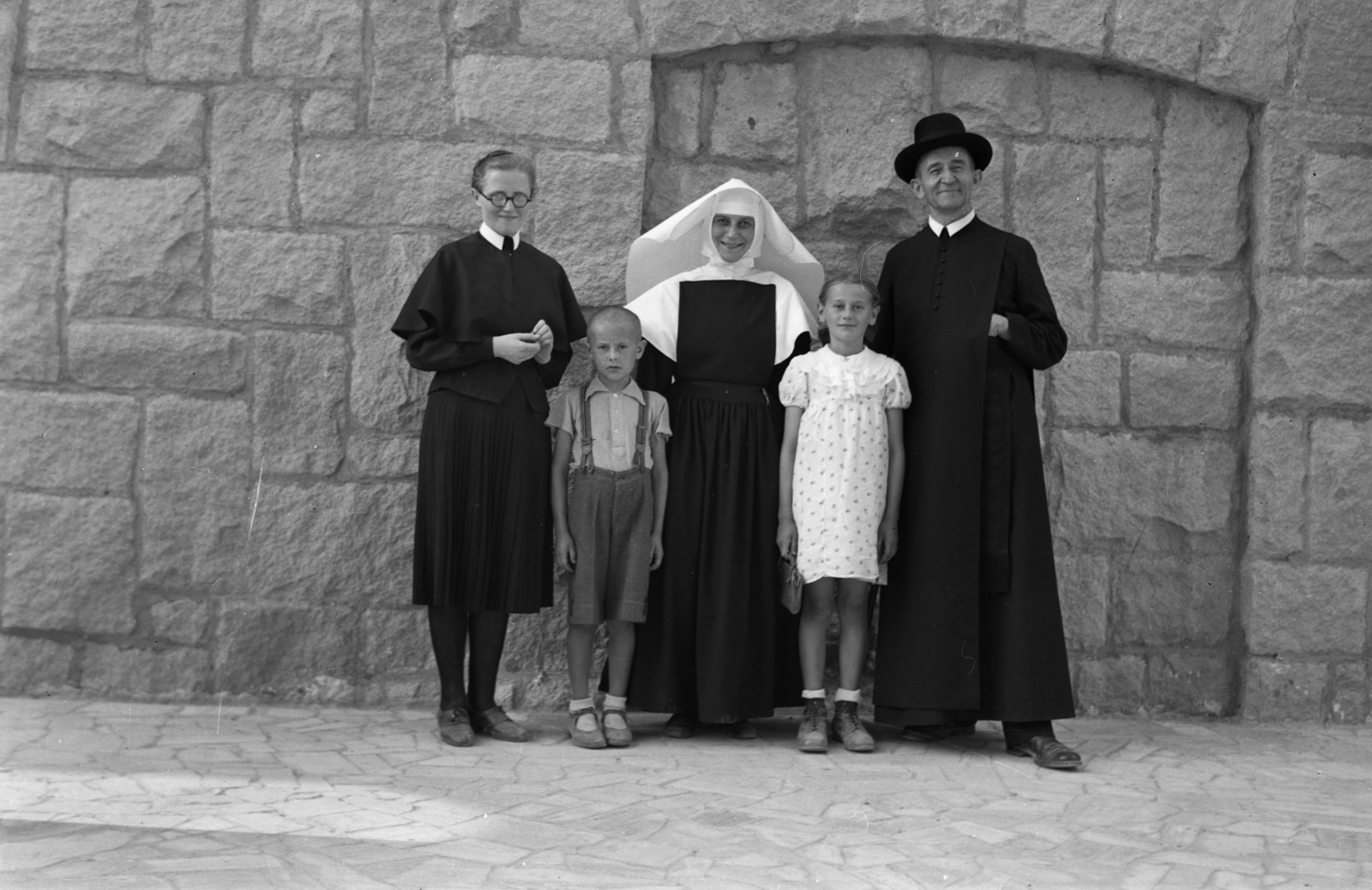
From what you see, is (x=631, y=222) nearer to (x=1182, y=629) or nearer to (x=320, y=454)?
(x=320, y=454)

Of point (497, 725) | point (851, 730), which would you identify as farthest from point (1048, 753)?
point (497, 725)

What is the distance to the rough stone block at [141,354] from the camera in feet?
15.7

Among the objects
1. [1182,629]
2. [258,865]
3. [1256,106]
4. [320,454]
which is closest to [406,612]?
[320,454]

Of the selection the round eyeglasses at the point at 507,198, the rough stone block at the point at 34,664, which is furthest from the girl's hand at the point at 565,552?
the rough stone block at the point at 34,664

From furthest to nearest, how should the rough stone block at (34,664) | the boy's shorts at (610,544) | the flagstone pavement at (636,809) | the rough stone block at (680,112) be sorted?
the rough stone block at (680,112), the rough stone block at (34,664), the boy's shorts at (610,544), the flagstone pavement at (636,809)

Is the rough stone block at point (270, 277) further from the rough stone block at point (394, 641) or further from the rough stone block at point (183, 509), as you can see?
the rough stone block at point (394, 641)

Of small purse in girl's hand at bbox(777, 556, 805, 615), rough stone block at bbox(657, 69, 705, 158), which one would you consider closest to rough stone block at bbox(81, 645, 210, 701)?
small purse in girl's hand at bbox(777, 556, 805, 615)

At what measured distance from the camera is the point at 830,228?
5027 mm

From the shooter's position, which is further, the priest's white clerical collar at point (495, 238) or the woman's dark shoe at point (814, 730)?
the priest's white clerical collar at point (495, 238)

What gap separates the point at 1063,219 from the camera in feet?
16.5

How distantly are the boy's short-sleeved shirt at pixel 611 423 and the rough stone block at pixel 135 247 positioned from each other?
1.40 m

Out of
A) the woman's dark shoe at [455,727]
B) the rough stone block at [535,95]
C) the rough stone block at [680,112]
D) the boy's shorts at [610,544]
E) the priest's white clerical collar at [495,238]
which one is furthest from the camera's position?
the rough stone block at [680,112]

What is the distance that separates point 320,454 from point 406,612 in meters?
0.61

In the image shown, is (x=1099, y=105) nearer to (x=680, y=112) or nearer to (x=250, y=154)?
(x=680, y=112)
